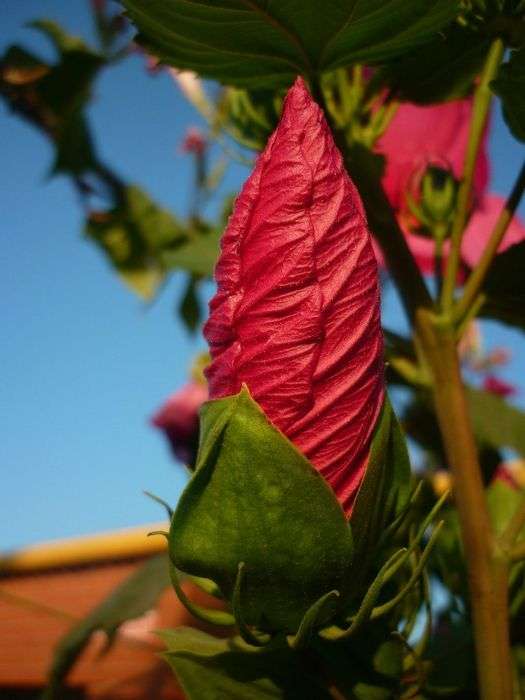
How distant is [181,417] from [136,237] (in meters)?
0.21

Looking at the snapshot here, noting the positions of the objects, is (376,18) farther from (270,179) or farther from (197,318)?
(197,318)

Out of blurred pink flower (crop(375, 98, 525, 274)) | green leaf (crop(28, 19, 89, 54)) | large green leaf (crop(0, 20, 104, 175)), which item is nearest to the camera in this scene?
blurred pink flower (crop(375, 98, 525, 274))

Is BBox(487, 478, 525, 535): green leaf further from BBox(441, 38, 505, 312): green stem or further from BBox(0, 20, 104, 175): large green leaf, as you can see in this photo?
BBox(0, 20, 104, 175): large green leaf

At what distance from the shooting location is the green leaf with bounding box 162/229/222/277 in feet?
2.37

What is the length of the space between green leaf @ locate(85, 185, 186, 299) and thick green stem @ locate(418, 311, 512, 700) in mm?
621

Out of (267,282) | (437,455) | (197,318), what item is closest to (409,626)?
(267,282)

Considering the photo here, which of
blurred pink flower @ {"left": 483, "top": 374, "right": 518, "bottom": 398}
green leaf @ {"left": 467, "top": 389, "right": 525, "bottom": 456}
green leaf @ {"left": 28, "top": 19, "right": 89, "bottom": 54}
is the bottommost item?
blurred pink flower @ {"left": 483, "top": 374, "right": 518, "bottom": 398}

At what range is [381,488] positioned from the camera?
0.28 meters

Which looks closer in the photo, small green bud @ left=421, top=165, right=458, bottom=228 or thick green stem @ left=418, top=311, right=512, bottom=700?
thick green stem @ left=418, top=311, right=512, bottom=700

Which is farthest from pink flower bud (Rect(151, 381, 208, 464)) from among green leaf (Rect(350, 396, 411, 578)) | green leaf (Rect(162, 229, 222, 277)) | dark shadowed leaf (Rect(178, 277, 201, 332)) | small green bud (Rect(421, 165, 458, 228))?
green leaf (Rect(350, 396, 411, 578))

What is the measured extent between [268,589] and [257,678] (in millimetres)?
72

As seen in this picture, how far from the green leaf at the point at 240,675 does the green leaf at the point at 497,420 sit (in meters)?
0.43

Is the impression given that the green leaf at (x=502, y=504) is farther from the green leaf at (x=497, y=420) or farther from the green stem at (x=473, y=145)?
the green leaf at (x=497, y=420)

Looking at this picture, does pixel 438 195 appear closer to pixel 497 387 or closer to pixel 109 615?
pixel 109 615
